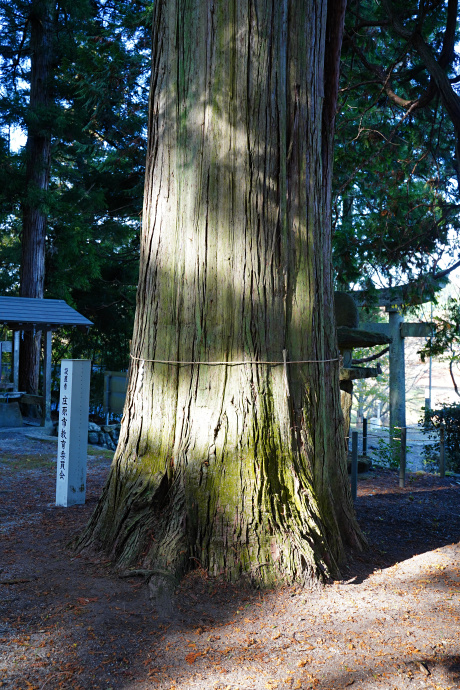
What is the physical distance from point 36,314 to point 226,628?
11.8 meters

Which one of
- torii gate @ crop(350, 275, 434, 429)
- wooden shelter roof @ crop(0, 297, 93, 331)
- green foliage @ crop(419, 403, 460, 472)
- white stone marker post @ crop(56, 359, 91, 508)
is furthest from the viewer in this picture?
wooden shelter roof @ crop(0, 297, 93, 331)

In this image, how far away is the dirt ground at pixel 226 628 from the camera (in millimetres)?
2465

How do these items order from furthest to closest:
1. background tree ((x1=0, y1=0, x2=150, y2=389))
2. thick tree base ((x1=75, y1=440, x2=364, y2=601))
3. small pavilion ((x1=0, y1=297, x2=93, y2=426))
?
background tree ((x1=0, y1=0, x2=150, y2=389)) < small pavilion ((x1=0, y1=297, x2=93, y2=426)) < thick tree base ((x1=75, y1=440, x2=364, y2=601))

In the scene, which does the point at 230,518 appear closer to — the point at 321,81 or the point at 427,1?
the point at 321,81

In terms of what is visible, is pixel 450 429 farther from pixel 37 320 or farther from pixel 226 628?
pixel 37 320

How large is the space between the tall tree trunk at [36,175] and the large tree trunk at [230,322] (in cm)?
1261

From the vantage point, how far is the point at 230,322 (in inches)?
143

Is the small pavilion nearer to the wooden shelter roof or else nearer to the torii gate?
the wooden shelter roof

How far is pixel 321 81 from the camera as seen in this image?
4.08m

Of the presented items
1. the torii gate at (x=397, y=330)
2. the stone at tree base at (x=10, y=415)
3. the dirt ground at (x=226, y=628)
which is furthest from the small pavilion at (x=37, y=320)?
the dirt ground at (x=226, y=628)

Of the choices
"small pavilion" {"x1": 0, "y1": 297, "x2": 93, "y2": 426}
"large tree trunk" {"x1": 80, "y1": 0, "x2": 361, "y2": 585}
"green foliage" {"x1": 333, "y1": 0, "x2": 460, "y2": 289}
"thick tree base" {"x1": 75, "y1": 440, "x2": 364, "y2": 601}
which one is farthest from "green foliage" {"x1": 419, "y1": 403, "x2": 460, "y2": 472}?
"small pavilion" {"x1": 0, "y1": 297, "x2": 93, "y2": 426}

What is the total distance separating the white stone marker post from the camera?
5.49 meters

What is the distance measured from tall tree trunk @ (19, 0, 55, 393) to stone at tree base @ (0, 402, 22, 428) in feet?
9.22

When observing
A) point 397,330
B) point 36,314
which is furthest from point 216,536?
point 36,314
